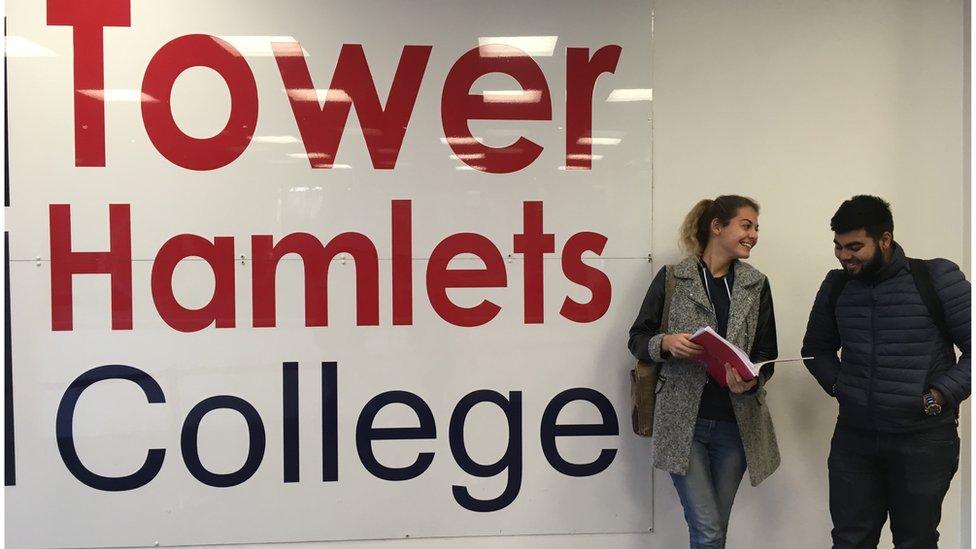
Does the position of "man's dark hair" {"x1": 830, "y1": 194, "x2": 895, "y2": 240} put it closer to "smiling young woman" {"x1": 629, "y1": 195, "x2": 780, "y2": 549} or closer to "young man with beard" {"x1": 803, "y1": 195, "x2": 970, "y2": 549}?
"young man with beard" {"x1": 803, "y1": 195, "x2": 970, "y2": 549}

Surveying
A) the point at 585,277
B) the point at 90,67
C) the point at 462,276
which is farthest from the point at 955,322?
the point at 90,67

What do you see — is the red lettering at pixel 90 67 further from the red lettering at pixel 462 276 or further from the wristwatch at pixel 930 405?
the wristwatch at pixel 930 405

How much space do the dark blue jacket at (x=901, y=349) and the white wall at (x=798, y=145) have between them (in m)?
0.68

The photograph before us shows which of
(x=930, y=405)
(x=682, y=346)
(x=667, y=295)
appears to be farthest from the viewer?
(x=667, y=295)

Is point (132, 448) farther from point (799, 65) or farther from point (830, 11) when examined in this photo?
point (830, 11)

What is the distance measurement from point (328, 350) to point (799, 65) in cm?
217

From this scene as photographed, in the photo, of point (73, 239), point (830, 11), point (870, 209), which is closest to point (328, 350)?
point (73, 239)

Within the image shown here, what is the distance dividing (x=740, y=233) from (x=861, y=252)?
15.2 inches

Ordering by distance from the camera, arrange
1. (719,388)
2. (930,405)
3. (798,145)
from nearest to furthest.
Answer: (930,405), (719,388), (798,145)

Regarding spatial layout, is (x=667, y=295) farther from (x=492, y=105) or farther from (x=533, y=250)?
(x=492, y=105)

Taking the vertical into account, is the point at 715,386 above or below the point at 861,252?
below

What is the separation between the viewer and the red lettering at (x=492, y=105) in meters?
3.08

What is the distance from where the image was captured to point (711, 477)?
2.81m

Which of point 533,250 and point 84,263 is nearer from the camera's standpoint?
point 84,263
